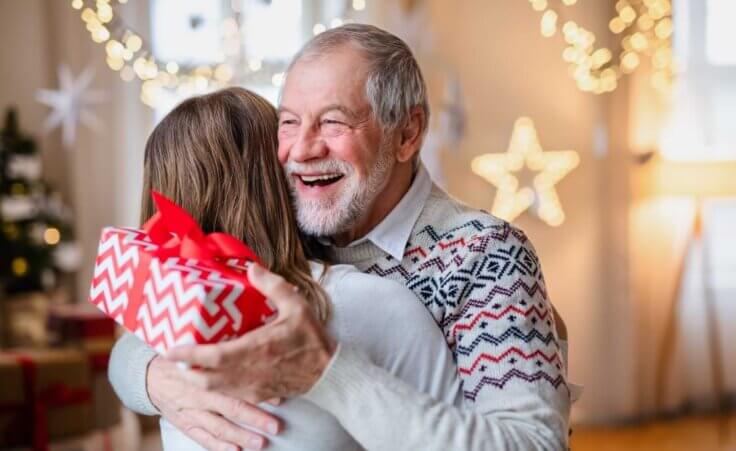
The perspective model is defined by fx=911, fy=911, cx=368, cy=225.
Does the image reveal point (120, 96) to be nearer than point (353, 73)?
No

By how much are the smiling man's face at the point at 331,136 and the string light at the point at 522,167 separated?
3296 millimetres

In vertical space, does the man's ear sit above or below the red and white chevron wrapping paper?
above

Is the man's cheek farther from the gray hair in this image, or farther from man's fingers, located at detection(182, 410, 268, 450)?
man's fingers, located at detection(182, 410, 268, 450)

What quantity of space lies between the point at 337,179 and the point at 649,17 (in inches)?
153

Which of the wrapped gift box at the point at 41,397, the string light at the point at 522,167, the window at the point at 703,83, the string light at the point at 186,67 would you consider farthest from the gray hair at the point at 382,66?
the window at the point at 703,83

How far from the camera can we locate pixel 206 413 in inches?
55.8

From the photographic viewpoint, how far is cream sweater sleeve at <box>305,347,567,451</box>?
1.24 m

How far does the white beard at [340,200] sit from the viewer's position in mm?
1683

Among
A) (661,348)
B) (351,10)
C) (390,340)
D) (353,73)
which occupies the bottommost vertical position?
(661,348)

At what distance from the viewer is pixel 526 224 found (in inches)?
200

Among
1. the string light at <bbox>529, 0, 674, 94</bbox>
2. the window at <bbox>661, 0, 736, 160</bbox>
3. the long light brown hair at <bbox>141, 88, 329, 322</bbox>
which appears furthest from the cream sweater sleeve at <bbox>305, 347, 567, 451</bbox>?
the window at <bbox>661, 0, 736, 160</bbox>

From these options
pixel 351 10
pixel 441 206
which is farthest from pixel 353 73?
pixel 351 10

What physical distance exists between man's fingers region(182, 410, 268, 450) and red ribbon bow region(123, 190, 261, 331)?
217 mm

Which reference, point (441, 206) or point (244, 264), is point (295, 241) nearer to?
point (244, 264)
